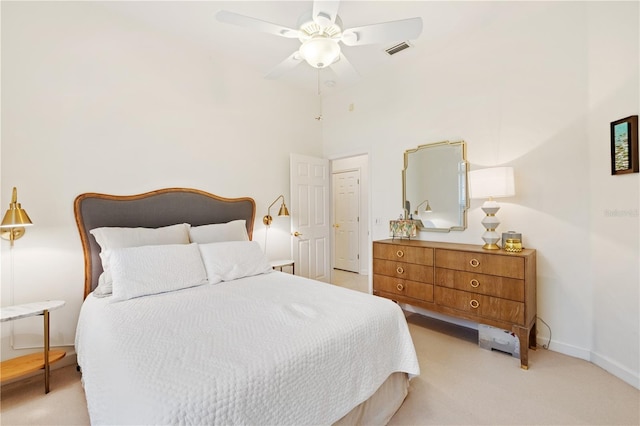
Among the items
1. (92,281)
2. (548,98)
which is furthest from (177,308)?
(548,98)

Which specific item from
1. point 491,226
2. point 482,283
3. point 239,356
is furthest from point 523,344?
point 239,356

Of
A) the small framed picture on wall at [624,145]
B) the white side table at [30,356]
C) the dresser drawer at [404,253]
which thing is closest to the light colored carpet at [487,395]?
the white side table at [30,356]

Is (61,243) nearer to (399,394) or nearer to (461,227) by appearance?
(399,394)

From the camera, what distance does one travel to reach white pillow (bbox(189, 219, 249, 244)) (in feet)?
9.12

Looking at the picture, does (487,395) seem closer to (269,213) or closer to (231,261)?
(231,261)

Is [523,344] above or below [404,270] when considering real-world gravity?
below

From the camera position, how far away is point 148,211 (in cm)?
269

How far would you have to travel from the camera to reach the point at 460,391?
77.2 inches

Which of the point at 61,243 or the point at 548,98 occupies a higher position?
the point at 548,98

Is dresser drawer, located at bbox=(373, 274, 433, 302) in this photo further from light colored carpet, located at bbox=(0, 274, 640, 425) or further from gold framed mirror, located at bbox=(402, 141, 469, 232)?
gold framed mirror, located at bbox=(402, 141, 469, 232)

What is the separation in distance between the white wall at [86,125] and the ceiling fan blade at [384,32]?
1.90 metres

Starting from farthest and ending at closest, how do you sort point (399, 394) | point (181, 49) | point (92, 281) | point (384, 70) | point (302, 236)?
point (302, 236)
point (384, 70)
point (181, 49)
point (92, 281)
point (399, 394)

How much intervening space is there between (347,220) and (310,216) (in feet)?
5.87

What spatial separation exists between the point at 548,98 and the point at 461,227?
1379 mm
